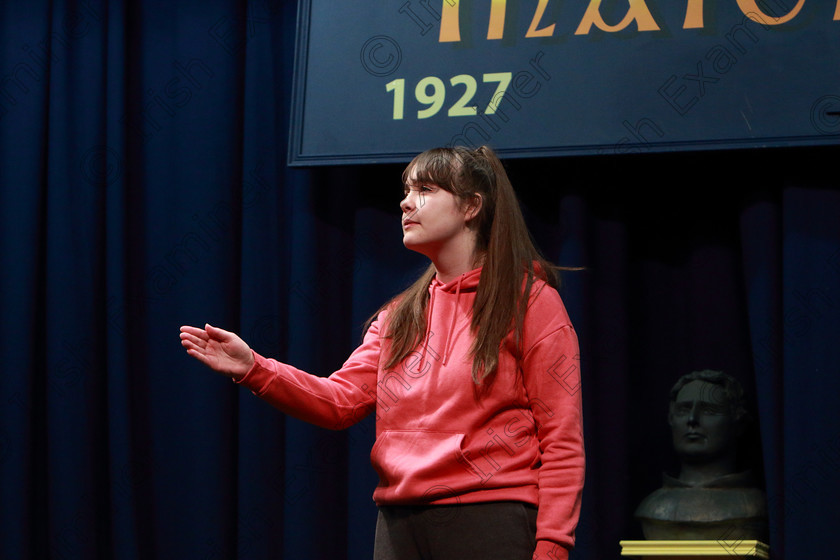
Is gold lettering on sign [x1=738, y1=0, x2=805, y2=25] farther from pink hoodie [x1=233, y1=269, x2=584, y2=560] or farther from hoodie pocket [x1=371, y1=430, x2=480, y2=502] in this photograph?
hoodie pocket [x1=371, y1=430, x2=480, y2=502]

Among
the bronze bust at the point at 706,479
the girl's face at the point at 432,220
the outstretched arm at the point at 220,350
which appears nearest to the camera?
the outstretched arm at the point at 220,350

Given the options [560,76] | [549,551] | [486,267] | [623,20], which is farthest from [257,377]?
[623,20]

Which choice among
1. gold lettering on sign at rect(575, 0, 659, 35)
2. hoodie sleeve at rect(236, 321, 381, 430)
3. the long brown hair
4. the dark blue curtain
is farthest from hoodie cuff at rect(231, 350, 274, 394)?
gold lettering on sign at rect(575, 0, 659, 35)

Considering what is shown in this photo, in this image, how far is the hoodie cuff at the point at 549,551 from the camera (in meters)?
1.49

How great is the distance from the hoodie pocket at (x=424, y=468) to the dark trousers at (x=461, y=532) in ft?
0.11

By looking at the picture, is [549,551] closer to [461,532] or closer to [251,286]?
[461,532]

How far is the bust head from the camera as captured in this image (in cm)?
233

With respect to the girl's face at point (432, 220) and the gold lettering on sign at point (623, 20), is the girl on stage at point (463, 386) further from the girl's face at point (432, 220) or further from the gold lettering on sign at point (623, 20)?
the gold lettering on sign at point (623, 20)

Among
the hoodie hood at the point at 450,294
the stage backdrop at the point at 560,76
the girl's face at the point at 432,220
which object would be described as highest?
the stage backdrop at the point at 560,76

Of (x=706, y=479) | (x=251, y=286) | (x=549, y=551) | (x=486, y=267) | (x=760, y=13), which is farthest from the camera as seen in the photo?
(x=251, y=286)

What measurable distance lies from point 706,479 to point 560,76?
105cm

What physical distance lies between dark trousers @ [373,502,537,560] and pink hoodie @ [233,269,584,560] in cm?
2

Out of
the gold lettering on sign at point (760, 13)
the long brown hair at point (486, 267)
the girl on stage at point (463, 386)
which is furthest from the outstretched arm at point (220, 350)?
the gold lettering on sign at point (760, 13)

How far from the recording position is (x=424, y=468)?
1.54 meters
